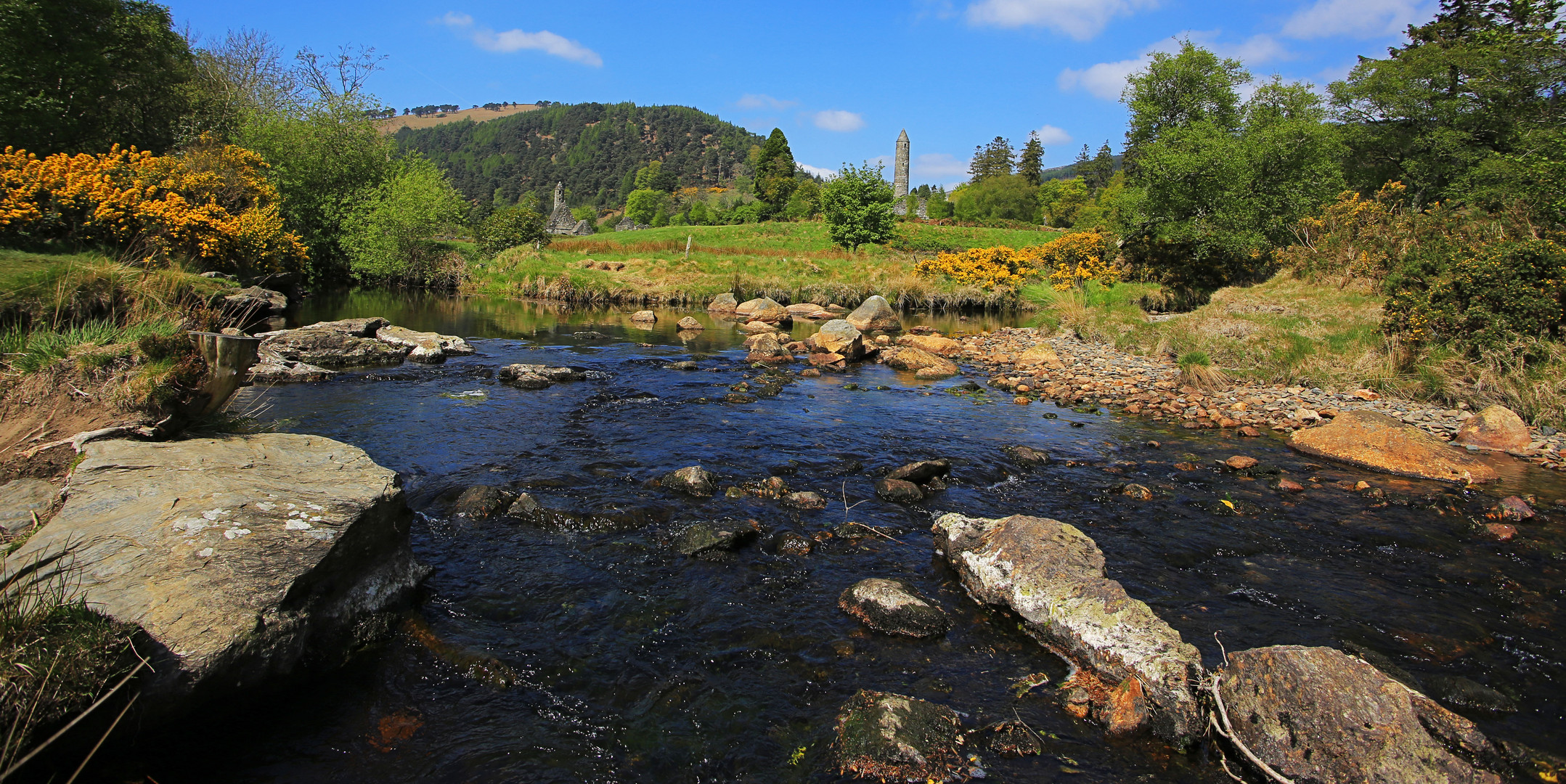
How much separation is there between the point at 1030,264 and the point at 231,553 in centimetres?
4247

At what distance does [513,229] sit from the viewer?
197 ft

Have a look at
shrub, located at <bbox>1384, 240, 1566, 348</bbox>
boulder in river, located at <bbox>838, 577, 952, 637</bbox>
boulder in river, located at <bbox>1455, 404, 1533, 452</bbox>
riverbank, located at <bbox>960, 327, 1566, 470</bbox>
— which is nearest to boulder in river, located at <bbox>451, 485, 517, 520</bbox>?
boulder in river, located at <bbox>838, 577, 952, 637</bbox>

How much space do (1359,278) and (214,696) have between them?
28.7 m

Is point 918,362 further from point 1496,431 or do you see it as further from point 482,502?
point 482,502

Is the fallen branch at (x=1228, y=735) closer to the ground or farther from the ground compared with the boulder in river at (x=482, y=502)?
closer to the ground

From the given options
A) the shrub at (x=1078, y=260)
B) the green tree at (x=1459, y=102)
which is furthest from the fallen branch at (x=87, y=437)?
the green tree at (x=1459, y=102)

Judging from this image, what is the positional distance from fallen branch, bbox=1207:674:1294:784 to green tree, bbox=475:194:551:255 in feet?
183

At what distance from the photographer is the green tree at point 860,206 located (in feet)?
171

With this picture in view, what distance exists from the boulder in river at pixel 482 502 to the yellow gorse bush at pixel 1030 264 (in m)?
35.0

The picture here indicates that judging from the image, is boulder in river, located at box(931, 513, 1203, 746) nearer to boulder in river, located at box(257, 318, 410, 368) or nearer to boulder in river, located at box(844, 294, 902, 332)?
boulder in river, located at box(257, 318, 410, 368)

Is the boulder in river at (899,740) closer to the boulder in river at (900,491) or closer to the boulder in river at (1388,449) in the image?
the boulder in river at (900,491)

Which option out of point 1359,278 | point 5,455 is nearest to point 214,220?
point 5,455

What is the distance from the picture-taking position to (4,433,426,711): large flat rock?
13.4 feet

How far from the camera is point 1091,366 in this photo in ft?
64.9
